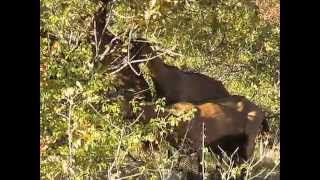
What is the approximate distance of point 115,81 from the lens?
2605 millimetres

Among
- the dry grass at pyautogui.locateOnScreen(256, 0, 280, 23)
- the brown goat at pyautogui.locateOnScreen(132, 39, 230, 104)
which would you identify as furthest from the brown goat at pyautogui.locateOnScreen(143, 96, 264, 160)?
the dry grass at pyautogui.locateOnScreen(256, 0, 280, 23)

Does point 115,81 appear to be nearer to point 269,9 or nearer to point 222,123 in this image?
point 222,123

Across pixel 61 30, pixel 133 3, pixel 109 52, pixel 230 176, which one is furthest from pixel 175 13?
pixel 230 176

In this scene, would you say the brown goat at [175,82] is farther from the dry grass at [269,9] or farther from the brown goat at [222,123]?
the dry grass at [269,9]

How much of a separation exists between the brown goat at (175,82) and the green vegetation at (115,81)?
0.13ft

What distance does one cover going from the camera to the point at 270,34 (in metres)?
2.67

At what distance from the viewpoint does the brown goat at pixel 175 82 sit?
8.63ft

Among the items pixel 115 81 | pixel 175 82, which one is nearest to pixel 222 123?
pixel 175 82

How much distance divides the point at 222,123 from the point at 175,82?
12.3 inches

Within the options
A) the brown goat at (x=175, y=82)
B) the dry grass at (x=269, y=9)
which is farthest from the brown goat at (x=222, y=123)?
the dry grass at (x=269, y=9)

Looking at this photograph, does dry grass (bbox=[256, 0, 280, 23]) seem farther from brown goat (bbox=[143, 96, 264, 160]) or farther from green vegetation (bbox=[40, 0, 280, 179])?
brown goat (bbox=[143, 96, 264, 160])

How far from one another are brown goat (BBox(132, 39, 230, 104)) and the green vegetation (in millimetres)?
40

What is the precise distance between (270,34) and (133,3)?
27.5 inches
